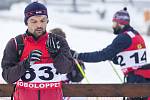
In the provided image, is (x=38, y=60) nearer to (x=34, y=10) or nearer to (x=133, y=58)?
(x=34, y=10)

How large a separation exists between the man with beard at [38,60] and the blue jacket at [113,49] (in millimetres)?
2369

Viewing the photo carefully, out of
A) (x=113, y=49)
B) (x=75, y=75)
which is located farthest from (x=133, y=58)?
(x=75, y=75)

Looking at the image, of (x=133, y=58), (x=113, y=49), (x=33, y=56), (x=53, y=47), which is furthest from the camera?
(x=113, y=49)

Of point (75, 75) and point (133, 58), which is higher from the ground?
point (133, 58)

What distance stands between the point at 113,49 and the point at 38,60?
277cm

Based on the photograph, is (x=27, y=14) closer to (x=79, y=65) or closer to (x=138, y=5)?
(x=79, y=65)

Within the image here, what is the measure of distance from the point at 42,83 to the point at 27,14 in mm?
629

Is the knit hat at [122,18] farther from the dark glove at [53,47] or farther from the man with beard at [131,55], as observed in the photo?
the dark glove at [53,47]

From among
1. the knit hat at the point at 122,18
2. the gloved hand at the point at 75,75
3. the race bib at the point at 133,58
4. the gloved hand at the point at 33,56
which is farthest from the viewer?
the gloved hand at the point at 75,75

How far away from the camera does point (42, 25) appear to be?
4.43 metres

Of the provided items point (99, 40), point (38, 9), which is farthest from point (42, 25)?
point (99, 40)

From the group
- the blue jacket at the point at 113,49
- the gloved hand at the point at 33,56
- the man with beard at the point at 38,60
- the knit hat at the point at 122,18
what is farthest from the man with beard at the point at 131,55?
the gloved hand at the point at 33,56

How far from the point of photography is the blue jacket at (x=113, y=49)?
6836 millimetres

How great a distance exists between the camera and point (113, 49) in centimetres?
695
